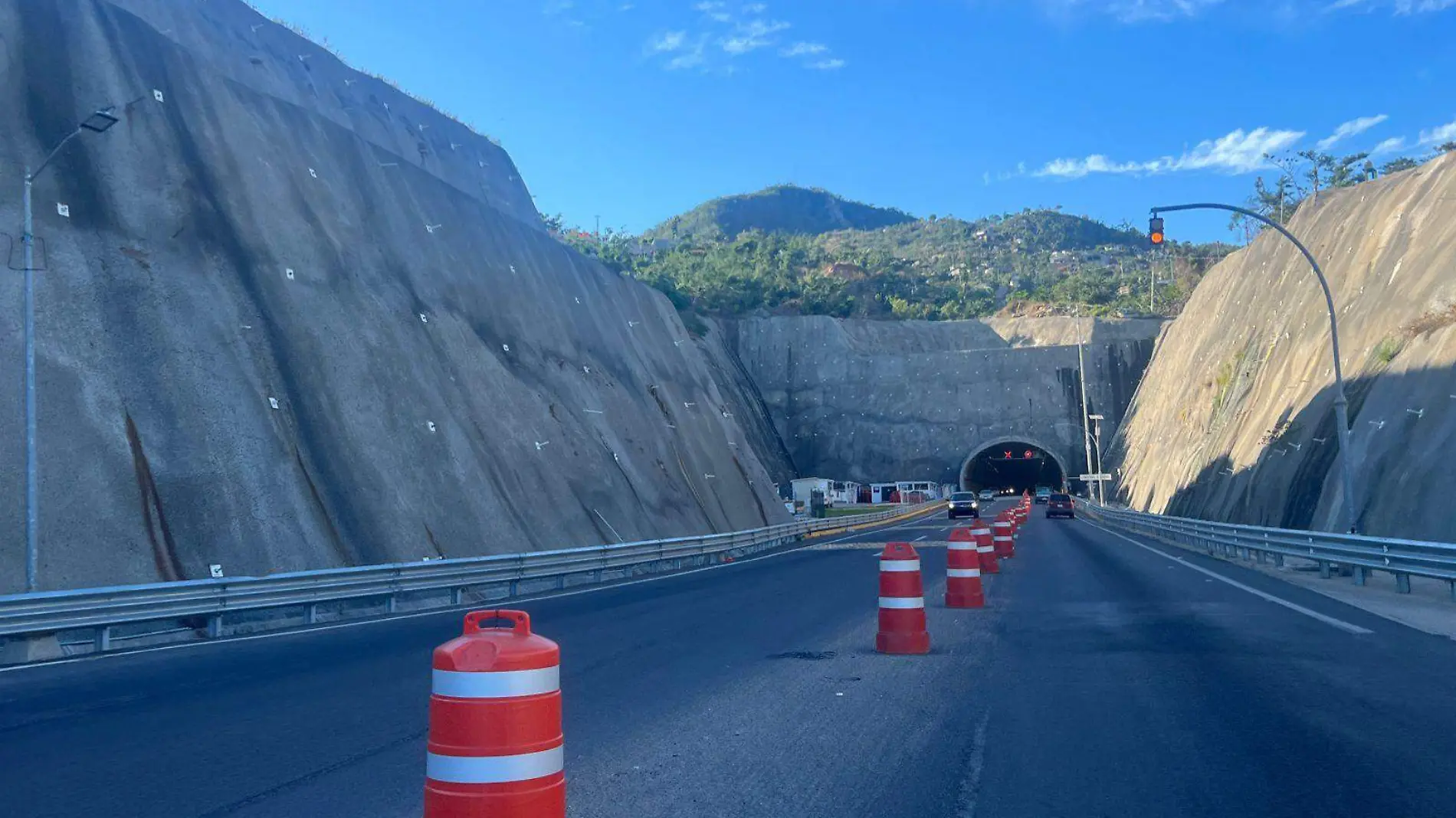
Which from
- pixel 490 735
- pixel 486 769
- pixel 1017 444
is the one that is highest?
pixel 1017 444

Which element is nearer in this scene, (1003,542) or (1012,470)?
(1003,542)

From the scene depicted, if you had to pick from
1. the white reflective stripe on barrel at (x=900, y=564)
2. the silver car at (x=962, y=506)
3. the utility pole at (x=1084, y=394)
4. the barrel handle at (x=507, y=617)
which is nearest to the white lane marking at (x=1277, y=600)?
the white reflective stripe on barrel at (x=900, y=564)

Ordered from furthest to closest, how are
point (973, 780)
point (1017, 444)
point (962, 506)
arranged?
point (1017, 444) → point (962, 506) → point (973, 780)

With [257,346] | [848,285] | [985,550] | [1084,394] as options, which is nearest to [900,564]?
[985,550]

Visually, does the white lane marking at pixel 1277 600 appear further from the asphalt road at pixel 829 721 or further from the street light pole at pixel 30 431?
the street light pole at pixel 30 431

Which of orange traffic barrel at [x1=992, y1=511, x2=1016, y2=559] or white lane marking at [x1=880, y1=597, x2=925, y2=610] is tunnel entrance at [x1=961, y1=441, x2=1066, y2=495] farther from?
white lane marking at [x1=880, y1=597, x2=925, y2=610]

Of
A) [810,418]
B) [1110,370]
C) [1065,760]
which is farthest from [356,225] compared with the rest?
[1110,370]

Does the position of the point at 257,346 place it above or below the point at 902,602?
above

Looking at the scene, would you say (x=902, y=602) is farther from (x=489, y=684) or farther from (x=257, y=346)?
(x=257, y=346)

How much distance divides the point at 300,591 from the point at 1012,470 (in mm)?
115366

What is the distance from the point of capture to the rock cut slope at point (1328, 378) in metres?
28.2

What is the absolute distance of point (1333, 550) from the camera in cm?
2134

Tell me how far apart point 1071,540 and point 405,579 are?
82.0ft

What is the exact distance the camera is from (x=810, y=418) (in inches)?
3868
